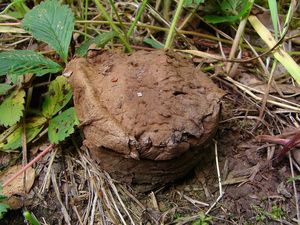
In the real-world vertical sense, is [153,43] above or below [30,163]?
above

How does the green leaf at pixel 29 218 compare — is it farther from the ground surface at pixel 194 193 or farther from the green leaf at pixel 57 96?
the green leaf at pixel 57 96

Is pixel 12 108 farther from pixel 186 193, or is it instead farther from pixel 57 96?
pixel 186 193

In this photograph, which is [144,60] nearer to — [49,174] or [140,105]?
[140,105]

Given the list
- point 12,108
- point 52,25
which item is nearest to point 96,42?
point 52,25

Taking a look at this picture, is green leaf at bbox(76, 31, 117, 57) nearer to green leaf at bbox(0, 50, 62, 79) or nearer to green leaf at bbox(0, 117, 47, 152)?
green leaf at bbox(0, 50, 62, 79)

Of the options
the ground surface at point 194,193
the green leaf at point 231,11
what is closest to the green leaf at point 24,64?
the ground surface at point 194,193

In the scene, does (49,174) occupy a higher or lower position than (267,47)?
lower

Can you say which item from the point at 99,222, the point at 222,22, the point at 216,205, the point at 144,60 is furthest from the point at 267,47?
the point at 99,222
